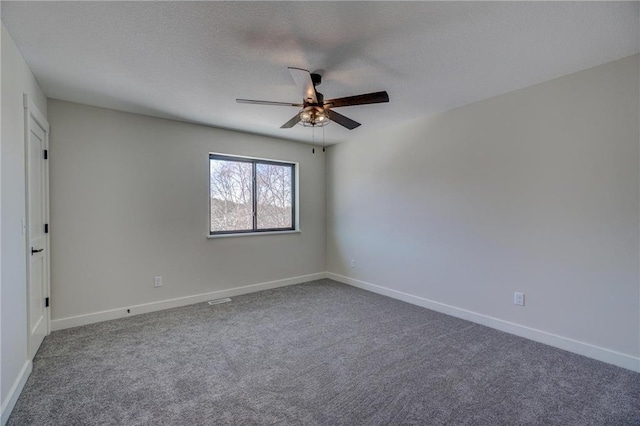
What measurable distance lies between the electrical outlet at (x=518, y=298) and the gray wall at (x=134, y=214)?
10.7 ft

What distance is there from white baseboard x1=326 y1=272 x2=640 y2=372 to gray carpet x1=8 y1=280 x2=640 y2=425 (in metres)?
0.08

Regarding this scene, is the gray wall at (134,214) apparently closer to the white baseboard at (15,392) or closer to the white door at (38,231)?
the white door at (38,231)

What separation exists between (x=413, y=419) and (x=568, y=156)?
252 cm

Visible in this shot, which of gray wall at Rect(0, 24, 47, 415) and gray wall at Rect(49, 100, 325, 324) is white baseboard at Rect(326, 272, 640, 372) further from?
gray wall at Rect(0, 24, 47, 415)

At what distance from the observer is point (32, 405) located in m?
1.92

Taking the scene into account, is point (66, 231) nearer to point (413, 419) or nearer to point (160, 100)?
point (160, 100)

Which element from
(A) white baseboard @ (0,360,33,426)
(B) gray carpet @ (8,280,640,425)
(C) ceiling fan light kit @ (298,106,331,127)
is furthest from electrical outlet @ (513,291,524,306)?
(A) white baseboard @ (0,360,33,426)

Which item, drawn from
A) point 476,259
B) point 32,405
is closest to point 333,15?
point 476,259

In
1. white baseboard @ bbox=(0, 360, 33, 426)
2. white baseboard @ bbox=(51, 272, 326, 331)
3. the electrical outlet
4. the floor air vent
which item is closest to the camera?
white baseboard @ bbox=(0, 360, 33, 426)

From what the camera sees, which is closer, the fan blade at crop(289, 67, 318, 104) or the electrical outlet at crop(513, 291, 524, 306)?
the fan blade at crop(289, 67, 318, 104)

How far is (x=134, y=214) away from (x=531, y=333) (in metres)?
4.41

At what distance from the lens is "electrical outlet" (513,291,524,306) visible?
295cm

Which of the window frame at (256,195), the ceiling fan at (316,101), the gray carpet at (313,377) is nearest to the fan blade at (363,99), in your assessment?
the ceiling fan at (316,101)

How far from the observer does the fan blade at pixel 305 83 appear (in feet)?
6.87
